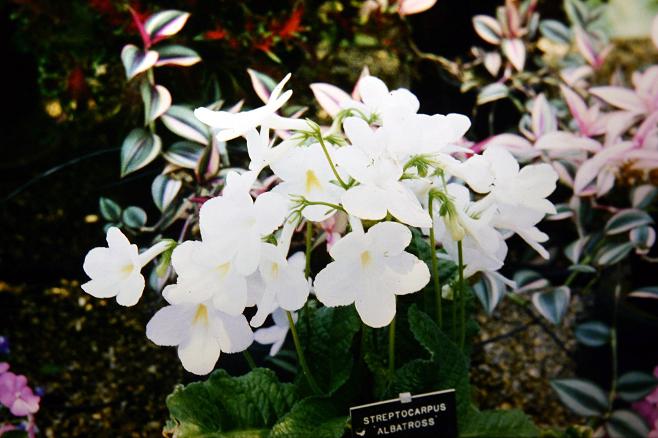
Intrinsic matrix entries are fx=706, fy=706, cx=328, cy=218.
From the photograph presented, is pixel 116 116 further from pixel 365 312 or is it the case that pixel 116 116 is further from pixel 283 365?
pixel 365 312

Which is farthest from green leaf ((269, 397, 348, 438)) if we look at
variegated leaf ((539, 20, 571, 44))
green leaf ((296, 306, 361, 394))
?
variegated leaf ((539, 20, 571, 44))

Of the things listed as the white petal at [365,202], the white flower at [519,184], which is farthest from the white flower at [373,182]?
the white flower at [519,184]

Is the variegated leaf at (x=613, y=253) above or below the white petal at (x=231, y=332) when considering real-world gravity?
below

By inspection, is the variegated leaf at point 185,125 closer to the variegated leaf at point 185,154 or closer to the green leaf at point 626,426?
the variegated leaf at point 185,154

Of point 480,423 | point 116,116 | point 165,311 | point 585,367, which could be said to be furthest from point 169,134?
point 585,367

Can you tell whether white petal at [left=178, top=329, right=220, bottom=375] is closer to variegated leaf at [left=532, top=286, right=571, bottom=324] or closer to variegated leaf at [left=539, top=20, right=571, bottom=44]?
variegated leaf at [left=532, top=286, right=571, bottom=324]

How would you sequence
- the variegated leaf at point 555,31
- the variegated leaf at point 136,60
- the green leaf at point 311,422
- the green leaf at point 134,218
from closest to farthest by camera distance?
the green leaf at point 311,422
the variegated leaf at point 136,60
the green leaf at point 134,218
the variegated leaf at point 555,31

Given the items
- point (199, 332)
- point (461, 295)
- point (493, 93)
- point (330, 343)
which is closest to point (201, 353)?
point (199, 332)
